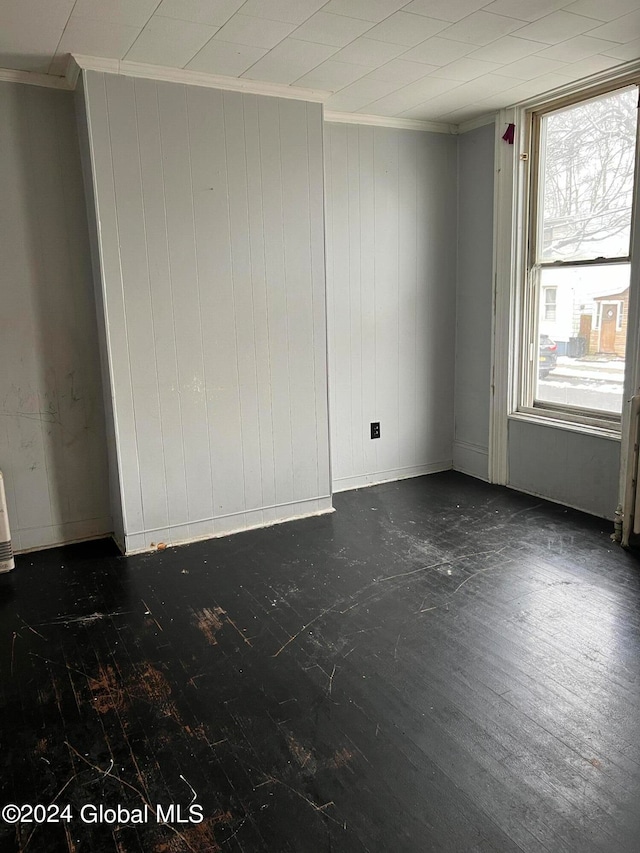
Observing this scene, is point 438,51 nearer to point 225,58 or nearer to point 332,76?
point 332,76

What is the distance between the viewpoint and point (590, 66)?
11.4 ft

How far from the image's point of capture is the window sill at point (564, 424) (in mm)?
3863

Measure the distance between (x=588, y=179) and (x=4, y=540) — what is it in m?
3.87

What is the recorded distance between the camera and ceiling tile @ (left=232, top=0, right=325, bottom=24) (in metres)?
2.56

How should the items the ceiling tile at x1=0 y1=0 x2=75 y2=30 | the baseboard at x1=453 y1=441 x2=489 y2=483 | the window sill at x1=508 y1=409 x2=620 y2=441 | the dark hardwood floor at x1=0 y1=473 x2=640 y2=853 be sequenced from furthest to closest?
the baseboard at x1=453 y1=441 x2=489 y2=483 < the window sill at x1=508 y1=409 x2=620 y2=441 < the ceiling tile at x1=0 y1=0 x2=75 y2=30 < the dark hardwood floor at x1=0 y1=473 x2=640 y2=853

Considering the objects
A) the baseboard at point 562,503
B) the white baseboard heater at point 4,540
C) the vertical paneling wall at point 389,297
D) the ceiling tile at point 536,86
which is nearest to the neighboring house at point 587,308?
the vertical paneling wall at point 389,297

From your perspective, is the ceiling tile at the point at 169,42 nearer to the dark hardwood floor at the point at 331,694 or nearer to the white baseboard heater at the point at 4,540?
the white baseboard heater at the point at 4,540

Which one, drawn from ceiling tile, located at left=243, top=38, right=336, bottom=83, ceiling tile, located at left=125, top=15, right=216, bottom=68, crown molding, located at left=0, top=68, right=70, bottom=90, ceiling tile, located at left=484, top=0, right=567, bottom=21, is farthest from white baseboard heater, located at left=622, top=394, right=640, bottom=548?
crown molding, located at left=0, top=68, right=70, bottom=90

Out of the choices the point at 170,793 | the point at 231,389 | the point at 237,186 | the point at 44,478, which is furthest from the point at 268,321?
the point at 170,793

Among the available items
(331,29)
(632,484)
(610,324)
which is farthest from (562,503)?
(331,29)

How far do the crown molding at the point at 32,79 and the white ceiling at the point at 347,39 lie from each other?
5 centimetres

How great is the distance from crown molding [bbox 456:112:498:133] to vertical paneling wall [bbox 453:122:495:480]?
0.03 m

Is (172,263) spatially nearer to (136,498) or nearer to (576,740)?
(136,498)

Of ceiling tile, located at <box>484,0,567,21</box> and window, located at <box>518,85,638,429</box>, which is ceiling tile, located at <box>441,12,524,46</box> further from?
window, located at <box>518,85,638,429</box>
